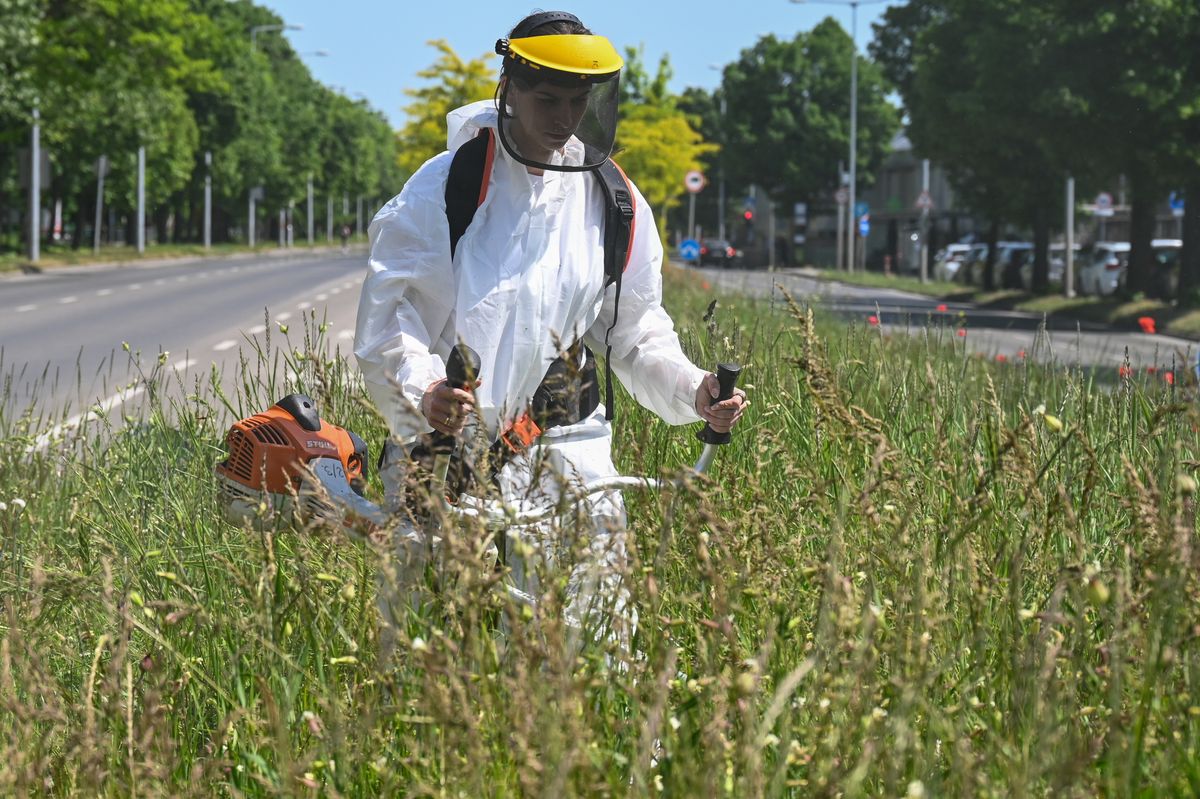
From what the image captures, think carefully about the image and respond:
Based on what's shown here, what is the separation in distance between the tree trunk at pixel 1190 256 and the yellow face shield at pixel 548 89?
26.8 meters

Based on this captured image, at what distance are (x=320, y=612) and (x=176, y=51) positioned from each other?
42.1m

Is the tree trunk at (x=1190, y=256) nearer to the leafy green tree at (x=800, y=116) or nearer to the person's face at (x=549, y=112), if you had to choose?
the person's face at (x=549, y=112)

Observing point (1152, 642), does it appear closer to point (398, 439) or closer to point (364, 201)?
point (398, 439)

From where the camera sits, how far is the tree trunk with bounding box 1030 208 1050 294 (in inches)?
1566

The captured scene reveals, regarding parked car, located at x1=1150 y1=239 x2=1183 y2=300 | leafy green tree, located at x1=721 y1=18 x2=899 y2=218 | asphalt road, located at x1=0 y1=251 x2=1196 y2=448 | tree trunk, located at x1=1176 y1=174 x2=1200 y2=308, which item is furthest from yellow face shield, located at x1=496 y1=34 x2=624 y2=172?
leafy green tree, located at x1=721 y1=18 x2=899 y2=218

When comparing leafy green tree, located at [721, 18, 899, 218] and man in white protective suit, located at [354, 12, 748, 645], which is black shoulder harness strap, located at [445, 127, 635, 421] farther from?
leafy green tree, located at [721, 18, 899, 218]

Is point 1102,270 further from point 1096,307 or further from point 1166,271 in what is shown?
point 1096,307

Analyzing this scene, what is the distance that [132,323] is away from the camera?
69.1ft

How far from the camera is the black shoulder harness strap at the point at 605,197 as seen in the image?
3.18 m

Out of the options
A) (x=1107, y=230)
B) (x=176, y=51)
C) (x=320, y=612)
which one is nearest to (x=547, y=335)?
(x=320, y=612)

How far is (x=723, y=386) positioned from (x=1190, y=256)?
27476mm

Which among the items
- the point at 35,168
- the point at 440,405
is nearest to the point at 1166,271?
the point at 35,168

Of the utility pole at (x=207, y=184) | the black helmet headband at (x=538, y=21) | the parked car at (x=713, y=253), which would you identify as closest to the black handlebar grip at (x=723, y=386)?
the black helmet headband at (x=538, y=21)

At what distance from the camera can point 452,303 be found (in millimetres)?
3225
